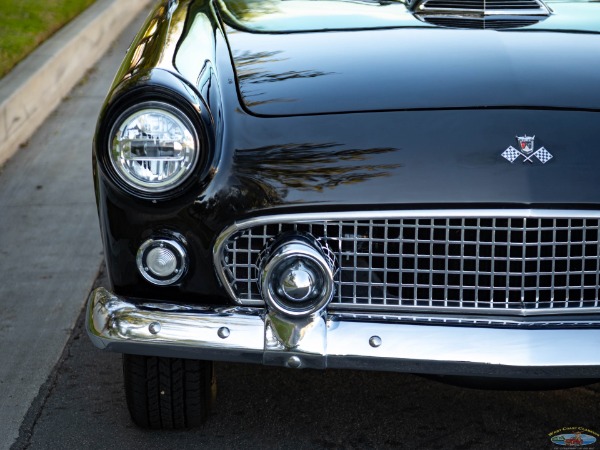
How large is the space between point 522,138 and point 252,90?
27.3 inches

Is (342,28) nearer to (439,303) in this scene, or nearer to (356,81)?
(356,81)

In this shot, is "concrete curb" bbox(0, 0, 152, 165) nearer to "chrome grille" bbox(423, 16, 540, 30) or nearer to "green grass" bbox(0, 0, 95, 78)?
"green grass" bbox(0, 0, 95, 78)

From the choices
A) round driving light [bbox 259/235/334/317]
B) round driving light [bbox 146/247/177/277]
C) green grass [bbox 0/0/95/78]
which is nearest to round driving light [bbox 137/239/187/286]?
round driving light [bbox 146/247/177/277]

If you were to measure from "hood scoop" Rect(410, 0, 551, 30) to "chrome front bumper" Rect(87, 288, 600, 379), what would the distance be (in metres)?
1.03

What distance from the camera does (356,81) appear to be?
2773mm

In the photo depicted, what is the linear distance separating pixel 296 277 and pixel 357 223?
0.19 metres

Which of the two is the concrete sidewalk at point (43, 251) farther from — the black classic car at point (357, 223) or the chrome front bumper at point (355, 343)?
the black classic car at point (357, 223)

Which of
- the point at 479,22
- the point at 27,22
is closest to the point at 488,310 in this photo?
the point at 479,22

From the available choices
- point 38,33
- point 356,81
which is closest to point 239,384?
point 356,81

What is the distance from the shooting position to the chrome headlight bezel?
259 centimetres

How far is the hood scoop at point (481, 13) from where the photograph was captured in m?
3.19

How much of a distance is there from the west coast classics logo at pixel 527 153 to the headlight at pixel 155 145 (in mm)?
746

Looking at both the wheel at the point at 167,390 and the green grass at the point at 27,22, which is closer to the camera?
the wheel at the point at 167,390

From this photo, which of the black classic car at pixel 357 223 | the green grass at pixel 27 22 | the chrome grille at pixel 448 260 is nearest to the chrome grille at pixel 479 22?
the black classic car at pixel 357 223
